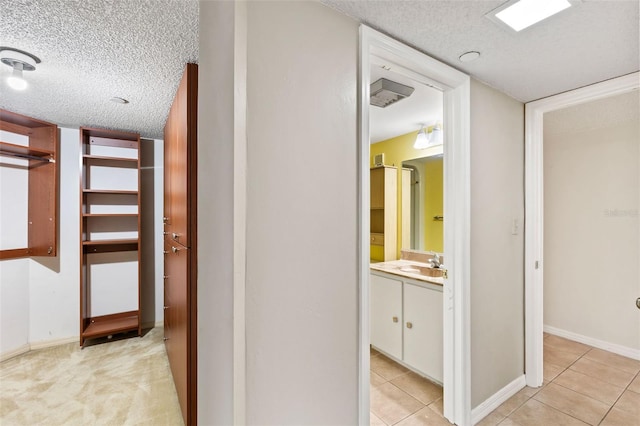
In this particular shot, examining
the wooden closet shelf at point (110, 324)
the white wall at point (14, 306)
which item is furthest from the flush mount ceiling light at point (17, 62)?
the wooden closet shelf at point (110, 324)

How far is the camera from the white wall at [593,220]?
271cm

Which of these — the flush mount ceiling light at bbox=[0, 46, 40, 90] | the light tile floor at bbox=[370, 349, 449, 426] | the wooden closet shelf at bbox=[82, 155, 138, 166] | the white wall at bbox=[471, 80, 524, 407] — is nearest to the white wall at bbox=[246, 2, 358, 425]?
the light tile floor at bbox=[370, 349, 449, 426]

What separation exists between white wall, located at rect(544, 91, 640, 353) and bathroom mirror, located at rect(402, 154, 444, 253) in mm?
1193

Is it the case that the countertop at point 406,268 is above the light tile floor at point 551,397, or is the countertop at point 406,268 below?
above

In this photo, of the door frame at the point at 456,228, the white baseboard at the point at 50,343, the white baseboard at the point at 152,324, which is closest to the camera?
the door frame at the point at 456,228

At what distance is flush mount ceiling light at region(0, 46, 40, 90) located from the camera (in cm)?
157

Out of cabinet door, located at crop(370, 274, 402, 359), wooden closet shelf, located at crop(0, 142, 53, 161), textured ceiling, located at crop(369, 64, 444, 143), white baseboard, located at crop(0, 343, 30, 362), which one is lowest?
white baseboard, located at crop(0, 343, 30, 362)

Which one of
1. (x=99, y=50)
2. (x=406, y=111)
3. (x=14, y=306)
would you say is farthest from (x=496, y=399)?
(x=14, y=306)

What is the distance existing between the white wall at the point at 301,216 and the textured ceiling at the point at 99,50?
0.61 meters

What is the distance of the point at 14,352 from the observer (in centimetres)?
274

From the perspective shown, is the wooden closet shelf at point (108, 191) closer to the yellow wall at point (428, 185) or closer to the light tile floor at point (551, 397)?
the yellow wall at point (428, 185)

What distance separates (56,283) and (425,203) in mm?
4156

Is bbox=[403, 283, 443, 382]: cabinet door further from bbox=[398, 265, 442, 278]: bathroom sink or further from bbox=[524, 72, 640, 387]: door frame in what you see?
bbox=[524, 72, 640, 387]: door frame

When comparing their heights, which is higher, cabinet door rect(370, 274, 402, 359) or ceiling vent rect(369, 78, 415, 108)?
ceiling vent rect(369, 78, 415, 108)
